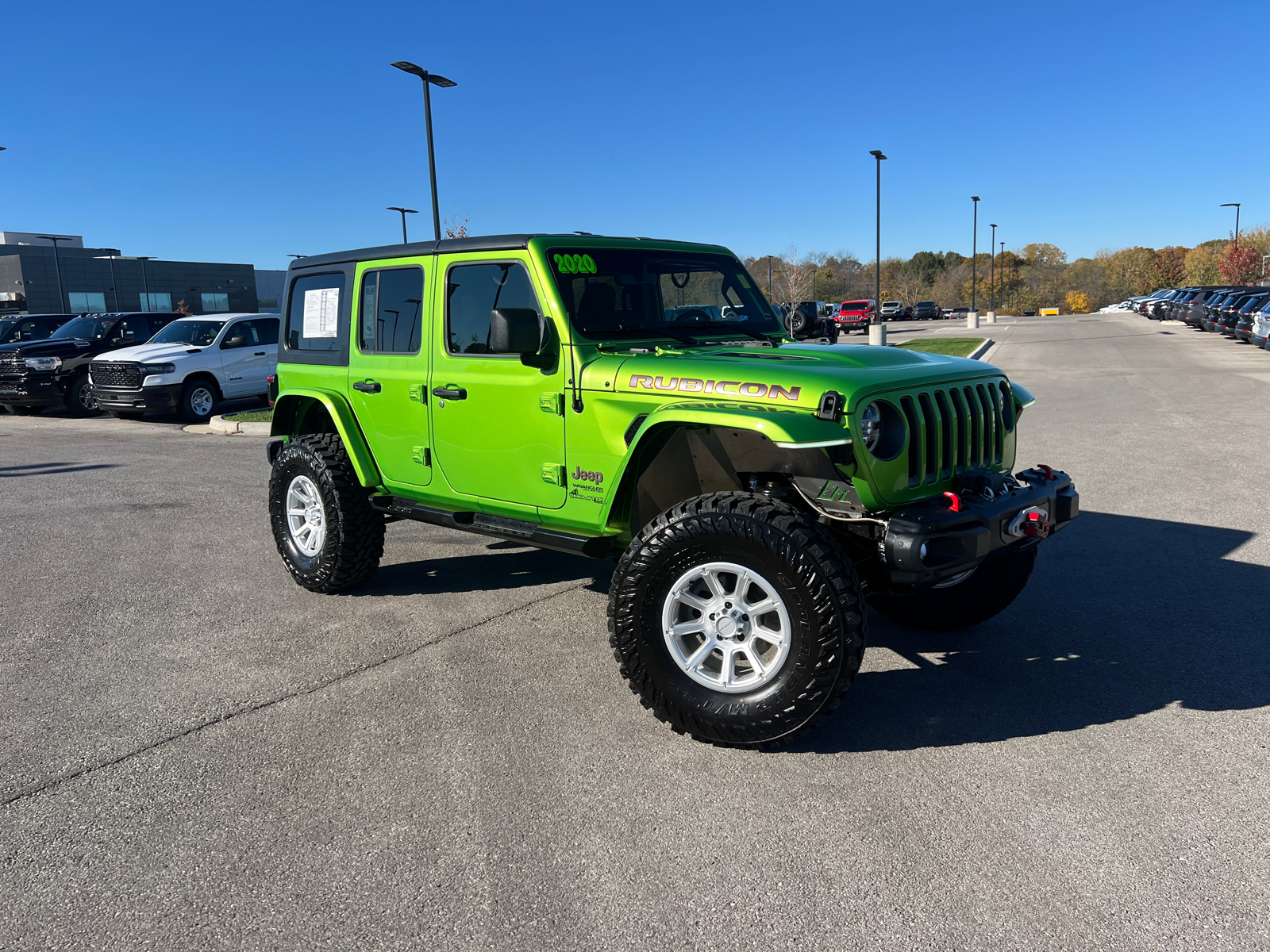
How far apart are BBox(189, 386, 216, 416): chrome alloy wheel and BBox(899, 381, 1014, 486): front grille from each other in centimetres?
1471

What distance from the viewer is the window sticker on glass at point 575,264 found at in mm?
4555

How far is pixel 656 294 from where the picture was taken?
195 inches

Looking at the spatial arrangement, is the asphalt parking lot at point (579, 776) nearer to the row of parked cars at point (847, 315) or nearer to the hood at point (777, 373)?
the hood at point (777, 373)

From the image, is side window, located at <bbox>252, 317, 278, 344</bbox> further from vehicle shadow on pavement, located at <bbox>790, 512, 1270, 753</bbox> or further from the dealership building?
the dealership building

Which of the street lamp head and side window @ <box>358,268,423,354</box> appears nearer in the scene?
side window @ <box>358,268,423,354</box>

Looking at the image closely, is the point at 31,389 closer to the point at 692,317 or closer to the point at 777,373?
the point at 692,317

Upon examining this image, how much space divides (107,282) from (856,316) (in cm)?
5928

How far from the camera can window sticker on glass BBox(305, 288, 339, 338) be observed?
5727 millimetres

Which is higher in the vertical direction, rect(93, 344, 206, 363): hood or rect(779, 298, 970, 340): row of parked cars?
rect(779, 298, 970, 340): row of parked cars

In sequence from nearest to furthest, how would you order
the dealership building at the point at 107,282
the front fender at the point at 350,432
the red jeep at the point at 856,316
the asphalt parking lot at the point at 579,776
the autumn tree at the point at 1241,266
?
1. the asphalt parking lot at the point at 579,776
2. the front fender at the point at 350,432
3. the red jeep at the point at 856,316
4. the dealership building at the point at 107,282
5. the autumn tree at the point at 1241,266

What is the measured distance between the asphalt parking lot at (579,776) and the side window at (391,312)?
1551 millimetres

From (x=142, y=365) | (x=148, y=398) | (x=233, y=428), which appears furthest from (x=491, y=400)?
(x=142, y=365)

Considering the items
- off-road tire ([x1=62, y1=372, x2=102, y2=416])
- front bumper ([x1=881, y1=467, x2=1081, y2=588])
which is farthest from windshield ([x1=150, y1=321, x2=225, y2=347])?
front bumper ([x1=881, y1=467, x2=1081, y2=588])

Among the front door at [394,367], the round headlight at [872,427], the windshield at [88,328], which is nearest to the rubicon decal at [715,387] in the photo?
the round headlight at [872,427]
